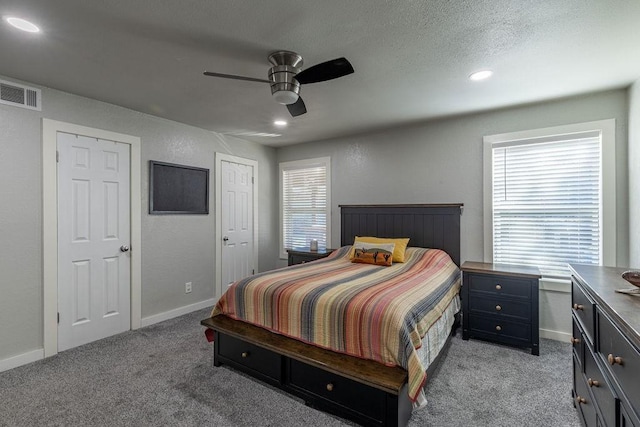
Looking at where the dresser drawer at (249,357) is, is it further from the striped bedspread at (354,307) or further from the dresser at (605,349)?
the dresser at (605,349)

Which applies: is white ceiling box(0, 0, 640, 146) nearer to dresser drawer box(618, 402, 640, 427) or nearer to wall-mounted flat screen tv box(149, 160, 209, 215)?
wall-mounted flat screen tv box(149, 160, 209, 215)

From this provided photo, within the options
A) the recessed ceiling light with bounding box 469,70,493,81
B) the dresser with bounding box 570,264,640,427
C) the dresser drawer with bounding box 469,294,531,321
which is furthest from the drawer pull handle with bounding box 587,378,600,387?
the recessed ceiling light with bounding box 469,70,493,81

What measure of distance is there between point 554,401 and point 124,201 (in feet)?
13.9

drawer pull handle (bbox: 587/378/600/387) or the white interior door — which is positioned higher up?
the white interior door

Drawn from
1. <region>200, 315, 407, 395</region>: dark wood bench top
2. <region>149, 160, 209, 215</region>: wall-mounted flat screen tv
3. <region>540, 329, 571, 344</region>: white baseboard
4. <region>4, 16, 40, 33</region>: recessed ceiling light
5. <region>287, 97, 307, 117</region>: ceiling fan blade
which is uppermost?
<region>4, 16, 40, 33</region>: recessed ceiling light

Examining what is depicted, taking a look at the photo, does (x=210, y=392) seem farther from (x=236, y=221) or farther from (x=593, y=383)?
(x=236, y=221)

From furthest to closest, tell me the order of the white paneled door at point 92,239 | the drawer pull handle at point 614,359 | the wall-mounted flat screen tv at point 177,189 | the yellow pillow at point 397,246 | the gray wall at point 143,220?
1. the wall-mounted flat screen tv at point 177,189
2. the yellow pillow at point 397,246
3. the white paneled door at point 92,239
4. the gray wall at point 143,220
5. the drawer pull handle at point 614,359

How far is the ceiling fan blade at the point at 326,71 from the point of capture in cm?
186

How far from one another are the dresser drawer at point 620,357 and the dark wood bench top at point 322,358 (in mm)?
923

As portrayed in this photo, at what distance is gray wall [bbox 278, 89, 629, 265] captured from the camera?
2912 millimetres

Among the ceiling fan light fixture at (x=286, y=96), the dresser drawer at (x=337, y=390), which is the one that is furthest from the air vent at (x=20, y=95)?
the dresser drawer at (x=337, y=390)

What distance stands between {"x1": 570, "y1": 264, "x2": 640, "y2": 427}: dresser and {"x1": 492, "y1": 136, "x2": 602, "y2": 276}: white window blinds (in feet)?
4.64

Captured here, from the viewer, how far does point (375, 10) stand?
1.73 meters

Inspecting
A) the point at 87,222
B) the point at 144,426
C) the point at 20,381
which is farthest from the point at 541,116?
the point at 20,381
